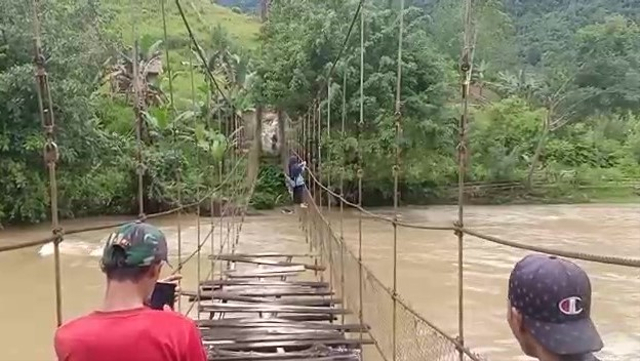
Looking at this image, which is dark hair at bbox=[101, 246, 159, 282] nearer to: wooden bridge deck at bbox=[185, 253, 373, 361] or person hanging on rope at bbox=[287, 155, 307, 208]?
wooden bridge deck at bbox=[185, 253, 373, 361]

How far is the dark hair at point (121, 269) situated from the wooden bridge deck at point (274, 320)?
182 centimetres

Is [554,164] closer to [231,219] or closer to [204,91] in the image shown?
[204,91]

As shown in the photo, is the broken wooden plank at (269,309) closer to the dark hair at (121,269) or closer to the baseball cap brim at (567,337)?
the dark hair at (121,269)

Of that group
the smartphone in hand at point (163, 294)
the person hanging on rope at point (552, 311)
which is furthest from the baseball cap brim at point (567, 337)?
the smartphone in hand at point (163, 294)

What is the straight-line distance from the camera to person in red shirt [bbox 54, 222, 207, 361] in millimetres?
940

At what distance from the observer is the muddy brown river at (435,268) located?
5.56 meters

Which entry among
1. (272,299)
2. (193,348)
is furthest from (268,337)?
(193,348)

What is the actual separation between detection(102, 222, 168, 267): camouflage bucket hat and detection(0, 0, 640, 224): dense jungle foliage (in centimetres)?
456

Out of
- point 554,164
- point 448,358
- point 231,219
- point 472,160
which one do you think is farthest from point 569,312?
point 554,164

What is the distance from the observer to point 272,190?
39.4 ft

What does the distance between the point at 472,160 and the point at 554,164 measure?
2.08m

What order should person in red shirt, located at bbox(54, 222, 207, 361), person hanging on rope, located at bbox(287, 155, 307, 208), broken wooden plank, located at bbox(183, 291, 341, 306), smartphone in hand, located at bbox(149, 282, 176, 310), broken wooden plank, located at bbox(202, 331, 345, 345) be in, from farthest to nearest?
person hanging on rope, located at bbox(287, 155, 307, 208) → broken wooden plank, located at bbox(183, 291, 341, 306) → broken wooden plank, located at bbox(202, 331, 345, 345) → smartphone in hand, located at bbox(149, 282, 176, 310) → person in red shirt, located at bbox(54, 222, 207, 361)

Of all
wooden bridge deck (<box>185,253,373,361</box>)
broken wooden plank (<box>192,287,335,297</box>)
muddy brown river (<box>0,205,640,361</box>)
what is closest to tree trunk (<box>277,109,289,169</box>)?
muddy brown river (<box>0,205,640,361</box>)

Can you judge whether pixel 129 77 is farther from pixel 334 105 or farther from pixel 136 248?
pixel 136 248
